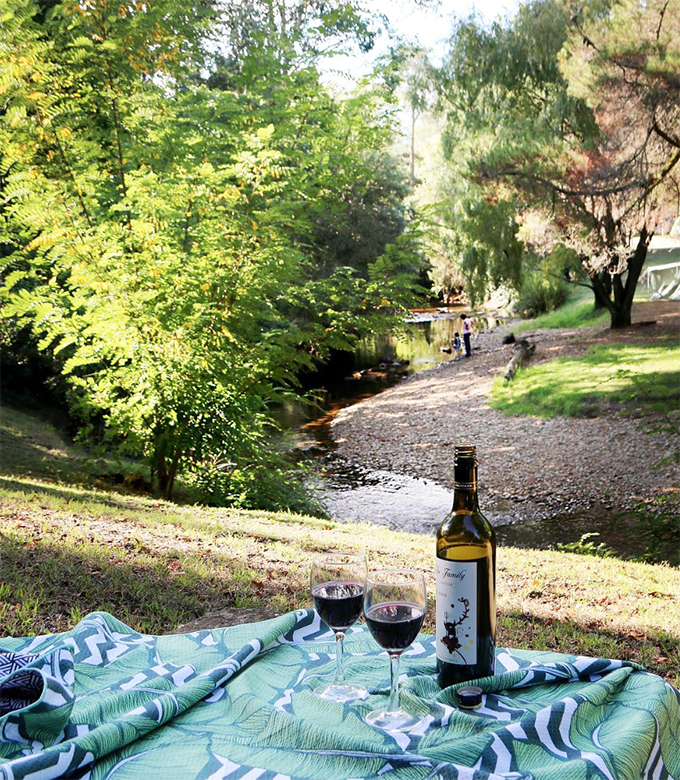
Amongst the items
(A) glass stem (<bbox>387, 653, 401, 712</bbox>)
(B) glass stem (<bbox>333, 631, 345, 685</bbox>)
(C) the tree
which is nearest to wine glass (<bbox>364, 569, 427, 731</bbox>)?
(A) glass stem (<bbox>387, 653, 401, 712</bbox>)

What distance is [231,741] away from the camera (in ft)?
4.32

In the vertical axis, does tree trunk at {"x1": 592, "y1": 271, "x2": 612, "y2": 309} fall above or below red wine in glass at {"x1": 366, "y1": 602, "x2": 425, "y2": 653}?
above

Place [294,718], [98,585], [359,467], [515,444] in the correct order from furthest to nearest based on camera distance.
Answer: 1. [515,444]
2. [359,467]
3. [98,585]
4. [294,718]

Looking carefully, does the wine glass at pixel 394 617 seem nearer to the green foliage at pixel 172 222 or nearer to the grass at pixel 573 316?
the green foliage at pixel 172 222

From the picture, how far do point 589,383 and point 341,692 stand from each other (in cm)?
1601

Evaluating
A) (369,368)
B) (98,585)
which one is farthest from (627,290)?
(98,585)

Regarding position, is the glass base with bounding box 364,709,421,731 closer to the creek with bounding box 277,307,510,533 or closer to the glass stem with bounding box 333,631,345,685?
the glass stem with bounding box 333,631,345,685

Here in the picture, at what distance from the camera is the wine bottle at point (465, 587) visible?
1460 millimetres

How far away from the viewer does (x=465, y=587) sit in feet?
4.79

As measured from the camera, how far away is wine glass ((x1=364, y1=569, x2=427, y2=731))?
1374mm

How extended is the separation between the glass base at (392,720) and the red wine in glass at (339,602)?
179 mm

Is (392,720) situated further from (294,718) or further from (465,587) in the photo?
(465,587)

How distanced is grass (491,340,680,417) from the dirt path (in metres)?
0.47

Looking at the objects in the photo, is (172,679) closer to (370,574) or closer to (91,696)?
(91,696)
